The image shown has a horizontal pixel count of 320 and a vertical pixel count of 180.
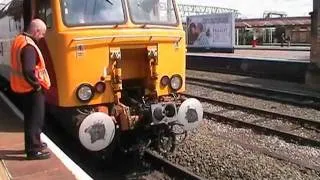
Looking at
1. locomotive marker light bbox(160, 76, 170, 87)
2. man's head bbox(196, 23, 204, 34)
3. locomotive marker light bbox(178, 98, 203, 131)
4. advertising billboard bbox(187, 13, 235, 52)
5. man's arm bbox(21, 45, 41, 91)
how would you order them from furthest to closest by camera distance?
man's head bbox(196, 23, 204, 34)
advertising billboard bbox(187, 13, 235, 52)
locomotive marker light bbox(160, 76, 170, 87)
locomotive marker light bbox(178, 98, 203, 131)
man's arm bbox(21, 45, 41, 91)

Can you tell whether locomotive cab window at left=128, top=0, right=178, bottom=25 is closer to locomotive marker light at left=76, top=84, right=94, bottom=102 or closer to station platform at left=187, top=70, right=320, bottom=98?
locomotive marker light at left=76, top=84, right=94, bottom=102

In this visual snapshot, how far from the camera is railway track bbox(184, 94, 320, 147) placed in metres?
9.51

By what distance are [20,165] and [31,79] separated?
102 centimetres

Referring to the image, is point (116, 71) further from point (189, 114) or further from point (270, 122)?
point (270, 122)

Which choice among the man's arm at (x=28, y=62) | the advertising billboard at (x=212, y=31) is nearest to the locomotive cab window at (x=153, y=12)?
the man's arm at (x=28, y=62)

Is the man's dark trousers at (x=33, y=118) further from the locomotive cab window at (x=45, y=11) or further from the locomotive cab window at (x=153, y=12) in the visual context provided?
the locomotive cab window at (x=153, y=12)

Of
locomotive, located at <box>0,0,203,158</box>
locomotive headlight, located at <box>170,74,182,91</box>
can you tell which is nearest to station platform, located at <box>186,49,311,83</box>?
locomotive headlight, located at <box>170,74,182,91</box>

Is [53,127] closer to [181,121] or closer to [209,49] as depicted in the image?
[181,121]

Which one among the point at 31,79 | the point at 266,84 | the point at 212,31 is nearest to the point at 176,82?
the point at 31,79

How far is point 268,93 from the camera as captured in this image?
50.2 ft

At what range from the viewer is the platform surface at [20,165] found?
17.9 ft

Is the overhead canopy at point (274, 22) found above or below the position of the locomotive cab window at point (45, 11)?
above

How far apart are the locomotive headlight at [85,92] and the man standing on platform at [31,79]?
81 centimetres

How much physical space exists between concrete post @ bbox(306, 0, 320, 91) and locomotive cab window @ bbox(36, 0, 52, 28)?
1098cm
